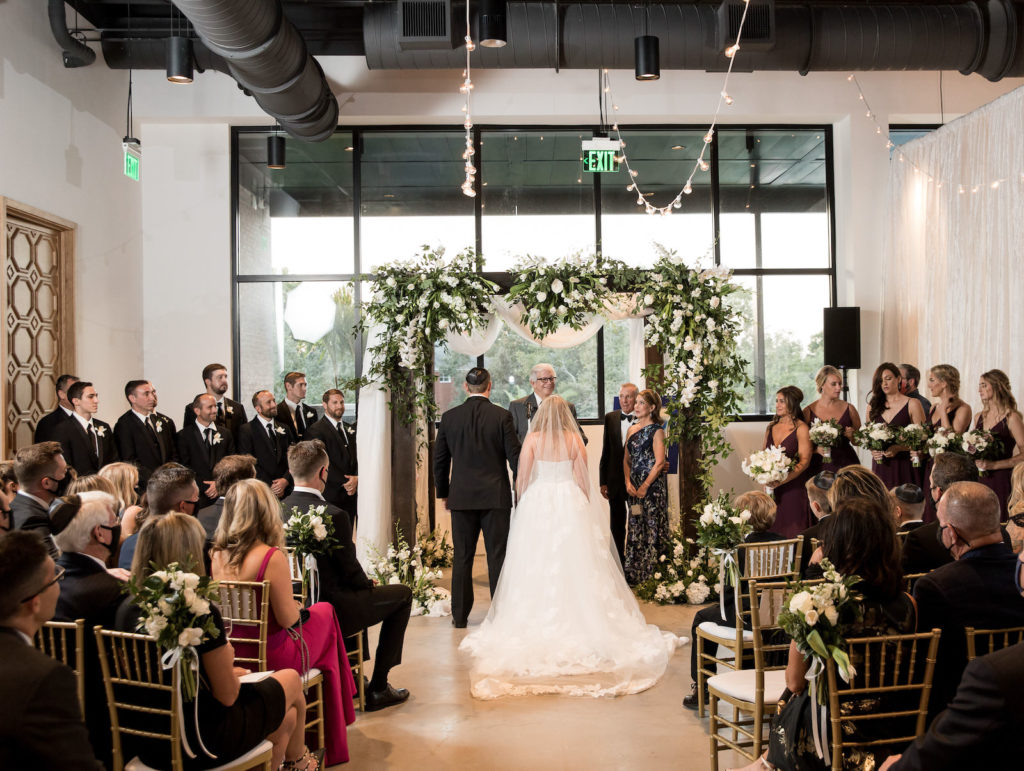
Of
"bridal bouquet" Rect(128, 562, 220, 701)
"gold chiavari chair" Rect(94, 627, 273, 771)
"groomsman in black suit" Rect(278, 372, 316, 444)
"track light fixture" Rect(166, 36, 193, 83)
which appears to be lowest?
"gold chiavari chair" Rect(94, 627, 273, 771)

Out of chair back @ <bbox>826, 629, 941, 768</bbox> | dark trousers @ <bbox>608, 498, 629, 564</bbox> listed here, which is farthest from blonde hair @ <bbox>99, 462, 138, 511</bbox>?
dark trousers @ <bbox>608, 498, 629, 564</bbox>

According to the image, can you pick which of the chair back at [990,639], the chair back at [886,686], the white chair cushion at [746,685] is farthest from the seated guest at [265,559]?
the chair back at [990,639]

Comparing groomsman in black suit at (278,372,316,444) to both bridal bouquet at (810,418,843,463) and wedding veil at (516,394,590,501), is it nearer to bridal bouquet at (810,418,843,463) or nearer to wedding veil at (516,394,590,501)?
wedding veil at (516,394,590,501)

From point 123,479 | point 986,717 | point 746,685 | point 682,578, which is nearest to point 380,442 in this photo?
point 682,578

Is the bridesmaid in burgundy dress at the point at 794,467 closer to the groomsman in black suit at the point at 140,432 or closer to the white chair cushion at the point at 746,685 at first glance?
the white chair cushion at the point at 746,685

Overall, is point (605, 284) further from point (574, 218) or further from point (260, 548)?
point (260, 548)

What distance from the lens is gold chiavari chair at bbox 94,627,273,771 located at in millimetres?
2900

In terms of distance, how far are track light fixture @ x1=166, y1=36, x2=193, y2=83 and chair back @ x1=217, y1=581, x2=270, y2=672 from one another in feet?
18.0

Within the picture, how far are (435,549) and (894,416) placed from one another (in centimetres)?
410

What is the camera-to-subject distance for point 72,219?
790cm

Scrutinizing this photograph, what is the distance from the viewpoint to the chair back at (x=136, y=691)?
2.89 meters

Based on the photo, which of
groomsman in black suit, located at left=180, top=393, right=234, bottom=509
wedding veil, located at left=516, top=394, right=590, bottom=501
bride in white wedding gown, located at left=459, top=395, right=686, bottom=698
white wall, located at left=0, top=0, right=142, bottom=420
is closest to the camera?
bride in white wedding gown, located at left=459, top=395, right=686, bottom=698

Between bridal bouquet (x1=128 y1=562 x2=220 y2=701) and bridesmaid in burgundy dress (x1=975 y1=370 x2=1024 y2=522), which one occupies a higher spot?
bridesmaid in burgundy dress (x1=975 y1=370 x2=1024 y2=522)

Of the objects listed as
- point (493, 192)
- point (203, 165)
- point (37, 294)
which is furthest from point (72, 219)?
point (493, 192)
